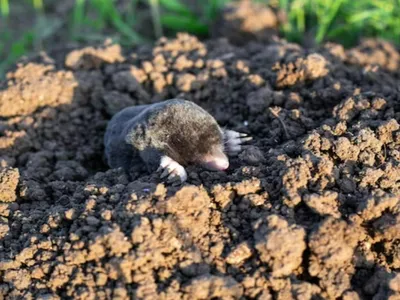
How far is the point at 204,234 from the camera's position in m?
2.86

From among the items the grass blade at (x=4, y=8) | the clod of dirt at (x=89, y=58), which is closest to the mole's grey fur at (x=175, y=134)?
the clod of dirt at (x=89, y=58)

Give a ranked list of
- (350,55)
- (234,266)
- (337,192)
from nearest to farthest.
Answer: (234,266) → (337,192) → (350,55)

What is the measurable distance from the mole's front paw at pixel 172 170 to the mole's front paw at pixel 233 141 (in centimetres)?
37

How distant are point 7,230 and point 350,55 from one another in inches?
115

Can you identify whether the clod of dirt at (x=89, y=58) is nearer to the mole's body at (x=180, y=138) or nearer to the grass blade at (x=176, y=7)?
the grass blade at (x=176, y=7)

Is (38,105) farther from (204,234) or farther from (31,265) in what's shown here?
(204,234)

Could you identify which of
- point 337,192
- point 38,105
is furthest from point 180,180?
point 38,105

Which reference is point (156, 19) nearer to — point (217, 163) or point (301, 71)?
point (301, 71)

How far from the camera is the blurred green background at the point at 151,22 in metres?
5.18

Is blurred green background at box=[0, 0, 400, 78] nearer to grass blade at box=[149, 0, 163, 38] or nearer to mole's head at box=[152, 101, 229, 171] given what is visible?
grass blade at box=[149, 0, 163, 38]

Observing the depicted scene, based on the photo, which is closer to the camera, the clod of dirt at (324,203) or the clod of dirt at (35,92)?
the clod of dirt at (324,203)

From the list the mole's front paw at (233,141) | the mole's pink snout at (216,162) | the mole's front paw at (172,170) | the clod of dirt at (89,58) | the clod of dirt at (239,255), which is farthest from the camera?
the clod of dirt at (89,58)

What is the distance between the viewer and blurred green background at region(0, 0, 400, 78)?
5.18m

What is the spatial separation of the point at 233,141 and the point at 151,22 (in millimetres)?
2662
